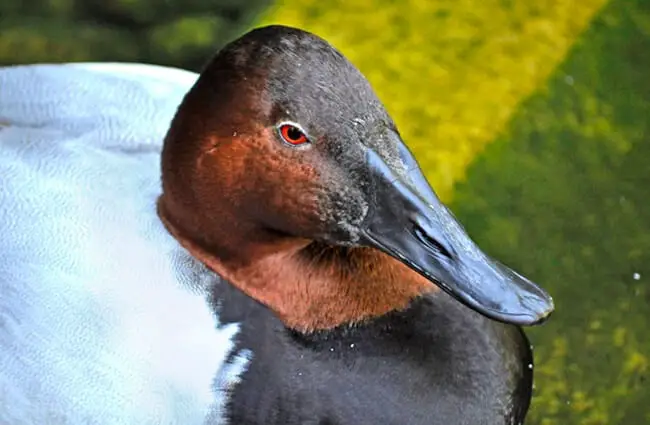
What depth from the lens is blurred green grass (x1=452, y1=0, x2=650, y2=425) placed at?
1809 mm

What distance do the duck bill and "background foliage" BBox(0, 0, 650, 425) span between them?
0.57 meters

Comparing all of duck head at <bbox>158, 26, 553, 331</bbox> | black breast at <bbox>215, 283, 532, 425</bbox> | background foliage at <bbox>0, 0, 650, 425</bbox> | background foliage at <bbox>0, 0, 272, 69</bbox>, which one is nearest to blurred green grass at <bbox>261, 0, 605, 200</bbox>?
background foliage at <bbox>0, 0, 650, 425</bbox>

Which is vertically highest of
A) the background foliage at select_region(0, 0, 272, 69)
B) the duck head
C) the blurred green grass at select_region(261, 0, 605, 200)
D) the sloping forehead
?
the sloping forehead

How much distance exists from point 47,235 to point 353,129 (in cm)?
46

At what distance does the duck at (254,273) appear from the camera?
4.14 ft

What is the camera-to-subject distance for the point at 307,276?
142 cm

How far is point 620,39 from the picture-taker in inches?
87.3

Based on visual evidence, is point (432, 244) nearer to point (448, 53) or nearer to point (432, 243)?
point (432, 243)

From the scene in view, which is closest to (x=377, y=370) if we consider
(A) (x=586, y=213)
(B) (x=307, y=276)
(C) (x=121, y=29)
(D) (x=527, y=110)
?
(B) (x=307, y=276)

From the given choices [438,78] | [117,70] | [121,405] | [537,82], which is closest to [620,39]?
[537,82]

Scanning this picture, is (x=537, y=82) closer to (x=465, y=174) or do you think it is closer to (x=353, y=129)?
(x=465, y=174)

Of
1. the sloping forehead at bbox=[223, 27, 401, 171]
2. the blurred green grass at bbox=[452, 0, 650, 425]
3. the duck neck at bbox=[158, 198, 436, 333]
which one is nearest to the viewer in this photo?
the sloping forehead at bbox=[223, 27, 401, 171]

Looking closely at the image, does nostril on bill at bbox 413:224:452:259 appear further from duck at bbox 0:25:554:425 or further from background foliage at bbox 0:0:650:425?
background foliage at bbox 0:0:650:425

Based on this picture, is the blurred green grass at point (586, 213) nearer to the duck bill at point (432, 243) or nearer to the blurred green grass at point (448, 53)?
the blurred green grass at point (448, 53)
